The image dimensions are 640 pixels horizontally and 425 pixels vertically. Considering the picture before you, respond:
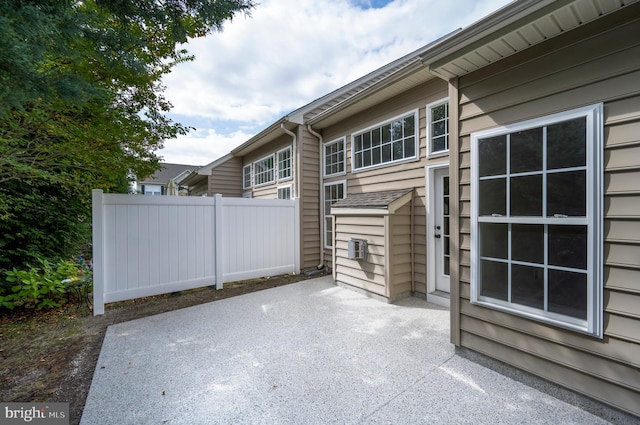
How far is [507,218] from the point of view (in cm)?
230

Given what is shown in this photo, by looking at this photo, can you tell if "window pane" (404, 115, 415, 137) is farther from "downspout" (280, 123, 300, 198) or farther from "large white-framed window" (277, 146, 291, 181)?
"large white-framed window" (277, 146, 291, 181)

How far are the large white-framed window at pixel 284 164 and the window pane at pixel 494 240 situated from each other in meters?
5.46

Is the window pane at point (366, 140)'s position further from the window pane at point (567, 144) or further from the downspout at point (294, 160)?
the window pane at point (567, 144)

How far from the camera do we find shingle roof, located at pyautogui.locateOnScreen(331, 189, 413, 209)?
13.8 feet

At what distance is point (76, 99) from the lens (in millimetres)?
1938

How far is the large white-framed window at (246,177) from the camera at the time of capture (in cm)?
991

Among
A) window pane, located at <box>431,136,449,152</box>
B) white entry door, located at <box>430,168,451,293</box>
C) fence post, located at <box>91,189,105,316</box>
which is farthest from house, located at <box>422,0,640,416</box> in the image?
fence post, located at <box>91,189,105,316</box>

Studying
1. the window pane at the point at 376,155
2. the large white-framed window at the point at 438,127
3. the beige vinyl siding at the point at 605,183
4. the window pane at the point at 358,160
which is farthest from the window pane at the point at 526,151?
the window pane at the point at 358,160

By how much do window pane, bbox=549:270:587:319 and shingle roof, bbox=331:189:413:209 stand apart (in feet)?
7.45

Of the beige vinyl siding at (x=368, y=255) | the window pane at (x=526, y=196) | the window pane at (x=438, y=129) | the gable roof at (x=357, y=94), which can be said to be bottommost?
the beige vinyl siding at (x=368, y=255)

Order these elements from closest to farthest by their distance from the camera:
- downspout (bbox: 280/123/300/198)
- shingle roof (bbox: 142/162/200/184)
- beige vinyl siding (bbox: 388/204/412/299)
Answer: beige vinyl siding (bbox: 388/204/412/299) → downspout (bbox: 280/123/300/198) → shingle roof (bbox: 142/162/200/184)

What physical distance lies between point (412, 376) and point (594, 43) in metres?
2.85

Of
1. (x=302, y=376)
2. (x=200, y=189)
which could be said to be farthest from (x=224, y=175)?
(x=302, y=376)

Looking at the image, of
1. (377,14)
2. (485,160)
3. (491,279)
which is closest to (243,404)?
(491,279)
